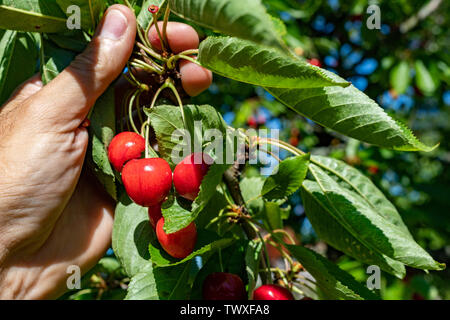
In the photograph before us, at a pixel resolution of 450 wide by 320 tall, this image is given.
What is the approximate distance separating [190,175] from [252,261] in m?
0.31

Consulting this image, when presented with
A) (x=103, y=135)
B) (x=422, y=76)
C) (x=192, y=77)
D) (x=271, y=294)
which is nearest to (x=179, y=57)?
(x=192, y=77)

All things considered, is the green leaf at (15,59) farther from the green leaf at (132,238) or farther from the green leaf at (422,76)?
the green leaf at (422,76)

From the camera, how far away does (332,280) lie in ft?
2.68

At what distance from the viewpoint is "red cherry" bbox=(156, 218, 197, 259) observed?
782 millimetres

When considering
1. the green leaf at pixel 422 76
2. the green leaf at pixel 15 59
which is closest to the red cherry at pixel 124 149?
the green leaf at pixel 15 59

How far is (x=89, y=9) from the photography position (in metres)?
0.86

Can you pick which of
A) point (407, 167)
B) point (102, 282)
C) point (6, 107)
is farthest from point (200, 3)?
point (407, 167)

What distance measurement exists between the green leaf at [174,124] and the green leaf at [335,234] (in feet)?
1.13

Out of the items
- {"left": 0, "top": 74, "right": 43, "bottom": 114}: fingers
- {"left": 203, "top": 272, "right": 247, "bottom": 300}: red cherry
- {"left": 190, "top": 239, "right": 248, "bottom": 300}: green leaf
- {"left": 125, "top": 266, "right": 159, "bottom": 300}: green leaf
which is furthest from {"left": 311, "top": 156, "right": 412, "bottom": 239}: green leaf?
{"left": 0, "top": 74, "right": 43, "bottom": 114}: fingers

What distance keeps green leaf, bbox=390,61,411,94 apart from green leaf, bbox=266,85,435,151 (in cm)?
175

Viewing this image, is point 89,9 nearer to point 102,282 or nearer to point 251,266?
point 251,266

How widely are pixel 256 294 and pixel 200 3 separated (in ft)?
2.19
